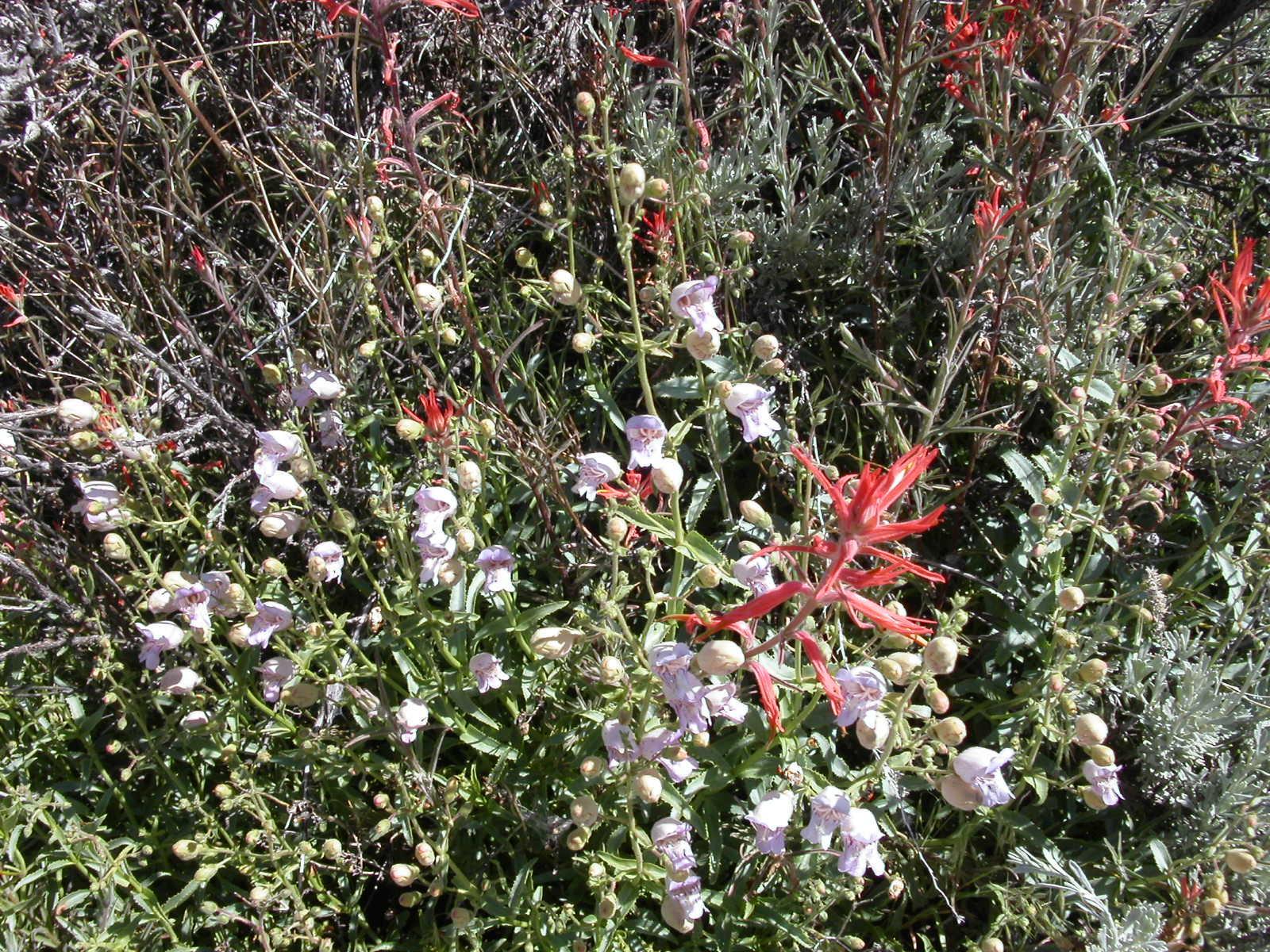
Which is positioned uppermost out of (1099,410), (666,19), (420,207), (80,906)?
(666,19)

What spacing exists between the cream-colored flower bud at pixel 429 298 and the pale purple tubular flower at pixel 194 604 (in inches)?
33.8

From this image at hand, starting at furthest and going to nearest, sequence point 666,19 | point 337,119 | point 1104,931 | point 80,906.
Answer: point 666,19, point 337,119, point 80,906, point 1104,931

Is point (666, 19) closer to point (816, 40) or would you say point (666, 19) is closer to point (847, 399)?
point (816, 40)

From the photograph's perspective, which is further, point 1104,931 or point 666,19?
point 666,19

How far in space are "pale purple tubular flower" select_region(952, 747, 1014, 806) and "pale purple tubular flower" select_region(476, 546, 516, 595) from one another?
107 centimetres

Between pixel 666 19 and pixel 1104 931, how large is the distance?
3.23 metres

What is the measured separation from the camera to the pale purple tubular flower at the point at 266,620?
224 centimetres

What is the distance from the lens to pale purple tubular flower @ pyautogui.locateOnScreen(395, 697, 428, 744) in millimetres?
2254

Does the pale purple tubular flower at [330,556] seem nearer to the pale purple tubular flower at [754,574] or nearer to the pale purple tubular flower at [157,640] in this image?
the pale purple tubular flower at [157,640]

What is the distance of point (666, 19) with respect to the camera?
3.62 meters

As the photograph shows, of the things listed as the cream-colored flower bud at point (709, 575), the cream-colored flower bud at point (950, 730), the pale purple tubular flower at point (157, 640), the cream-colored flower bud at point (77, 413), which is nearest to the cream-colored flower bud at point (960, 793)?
the cream-colored flower bud at point (950, 730)

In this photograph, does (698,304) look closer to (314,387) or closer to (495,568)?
(495,568)

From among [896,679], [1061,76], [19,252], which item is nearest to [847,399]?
[1061,76]

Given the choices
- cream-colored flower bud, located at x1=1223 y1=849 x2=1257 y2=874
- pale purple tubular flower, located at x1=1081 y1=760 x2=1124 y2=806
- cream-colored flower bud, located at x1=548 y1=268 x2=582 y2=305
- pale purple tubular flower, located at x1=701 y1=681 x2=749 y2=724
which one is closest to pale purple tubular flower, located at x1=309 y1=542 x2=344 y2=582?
Answer: cream-colored flower bud, located at x1=548 y1=268 x2=582 y2=305
